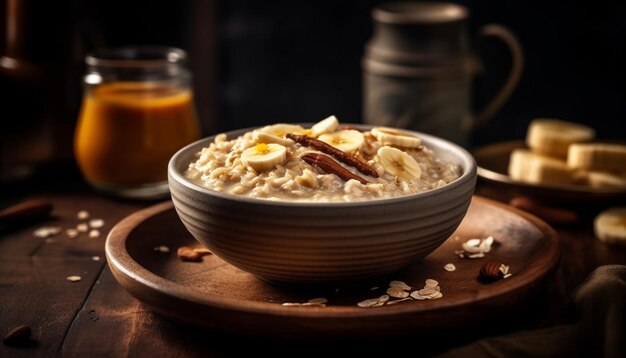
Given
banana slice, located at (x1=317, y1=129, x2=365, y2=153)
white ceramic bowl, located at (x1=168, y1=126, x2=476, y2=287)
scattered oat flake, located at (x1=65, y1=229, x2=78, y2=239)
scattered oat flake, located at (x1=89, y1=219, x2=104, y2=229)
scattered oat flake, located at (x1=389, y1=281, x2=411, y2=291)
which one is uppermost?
banana slice, located at (x1=317, y1=129, x2=365, y2=153)

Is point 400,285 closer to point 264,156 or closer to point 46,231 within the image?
Answer: point 264,156

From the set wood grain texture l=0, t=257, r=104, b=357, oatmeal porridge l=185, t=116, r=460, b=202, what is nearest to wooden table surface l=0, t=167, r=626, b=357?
wood grain texture l=0, t=257, r=104, b=357

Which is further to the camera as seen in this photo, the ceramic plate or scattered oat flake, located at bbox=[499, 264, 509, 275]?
the ceramic plate

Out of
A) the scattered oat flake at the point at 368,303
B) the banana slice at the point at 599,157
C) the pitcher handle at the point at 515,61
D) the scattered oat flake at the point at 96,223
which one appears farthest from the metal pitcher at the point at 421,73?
the scattered oat flake at the point at 368,303

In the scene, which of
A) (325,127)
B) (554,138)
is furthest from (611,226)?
(325,127)

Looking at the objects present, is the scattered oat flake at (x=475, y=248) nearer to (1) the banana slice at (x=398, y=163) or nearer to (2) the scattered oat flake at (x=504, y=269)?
(2) the scattered oat flake at (x=504, y=269)

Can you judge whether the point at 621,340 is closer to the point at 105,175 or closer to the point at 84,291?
the point at 84,291

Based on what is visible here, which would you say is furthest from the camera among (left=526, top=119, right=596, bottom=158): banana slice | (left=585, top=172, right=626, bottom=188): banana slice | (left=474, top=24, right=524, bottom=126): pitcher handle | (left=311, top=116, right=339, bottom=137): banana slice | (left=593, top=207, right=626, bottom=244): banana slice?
(left=474, top=24, right=524, bottom=126): pitcher handle

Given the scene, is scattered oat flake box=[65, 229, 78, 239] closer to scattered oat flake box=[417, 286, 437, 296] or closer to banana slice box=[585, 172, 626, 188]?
scattered oat flake box=[417, 286, 437, 296]
